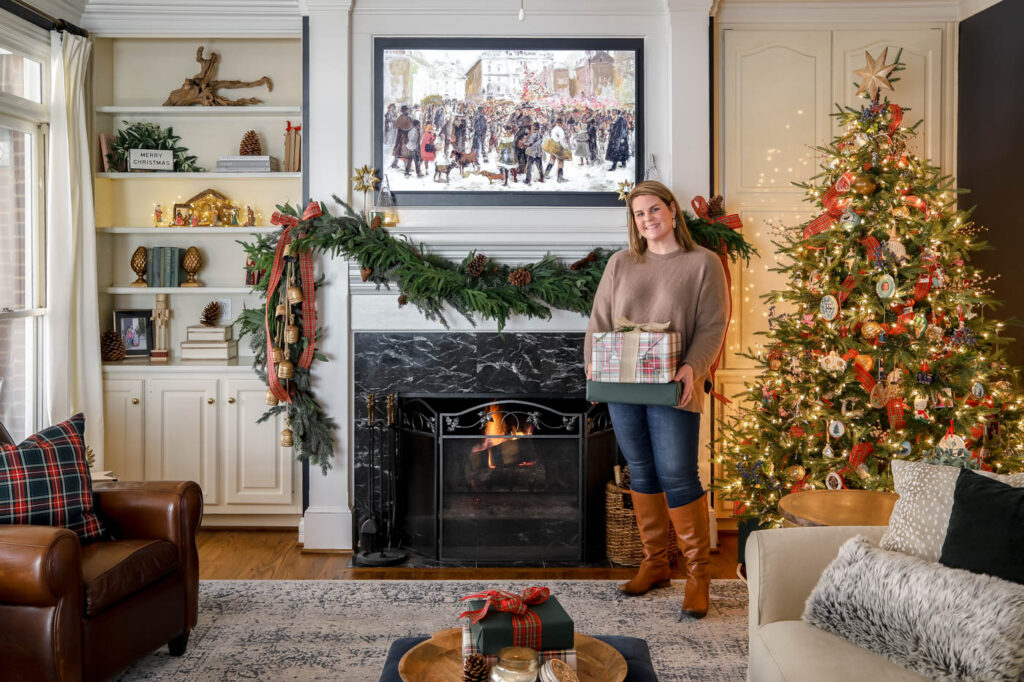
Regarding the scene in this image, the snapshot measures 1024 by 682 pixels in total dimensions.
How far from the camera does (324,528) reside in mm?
3957

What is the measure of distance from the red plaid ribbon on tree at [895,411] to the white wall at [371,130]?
1.30 meters

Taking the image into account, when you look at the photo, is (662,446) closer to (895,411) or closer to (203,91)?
(895,411)

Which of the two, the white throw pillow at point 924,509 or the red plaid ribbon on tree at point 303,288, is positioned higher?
the red plaid ribbon on tree at point 303,288

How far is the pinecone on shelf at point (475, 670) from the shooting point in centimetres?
166

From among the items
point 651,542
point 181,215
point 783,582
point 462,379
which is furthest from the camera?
point 181,215

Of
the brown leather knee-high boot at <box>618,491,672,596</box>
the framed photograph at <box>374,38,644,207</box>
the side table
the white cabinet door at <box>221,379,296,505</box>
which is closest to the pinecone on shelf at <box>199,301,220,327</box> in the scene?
the white cabinet door at <box>221,379,296,505</box>

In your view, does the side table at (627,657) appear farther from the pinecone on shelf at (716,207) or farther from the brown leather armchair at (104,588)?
the pinecone on shelf at (716,207)

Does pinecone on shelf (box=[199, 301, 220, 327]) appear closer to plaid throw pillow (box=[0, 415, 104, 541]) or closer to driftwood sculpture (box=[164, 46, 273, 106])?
driftwood sculpture (box=[164, 46, 273, 106])

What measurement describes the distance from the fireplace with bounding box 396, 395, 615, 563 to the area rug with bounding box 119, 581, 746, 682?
0.37 meters

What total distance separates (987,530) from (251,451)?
135 inches

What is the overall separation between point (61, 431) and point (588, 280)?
2196 mm

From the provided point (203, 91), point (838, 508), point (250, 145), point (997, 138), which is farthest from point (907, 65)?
point (203, 91)

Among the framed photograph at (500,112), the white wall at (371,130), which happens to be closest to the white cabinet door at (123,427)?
the white wall at (371,130)

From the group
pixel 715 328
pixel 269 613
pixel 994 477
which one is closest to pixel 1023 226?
pixel 715 328
